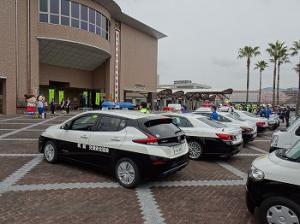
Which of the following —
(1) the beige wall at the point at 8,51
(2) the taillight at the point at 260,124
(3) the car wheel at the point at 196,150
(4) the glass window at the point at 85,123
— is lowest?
(3) the car wheel at the point at 196,150

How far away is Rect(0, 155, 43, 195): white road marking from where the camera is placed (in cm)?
596

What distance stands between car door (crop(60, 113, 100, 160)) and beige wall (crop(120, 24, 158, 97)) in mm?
32222

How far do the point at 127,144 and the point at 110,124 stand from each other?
0.77m

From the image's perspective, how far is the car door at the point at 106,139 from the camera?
245 inches

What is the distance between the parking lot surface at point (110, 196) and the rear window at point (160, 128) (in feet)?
3.58

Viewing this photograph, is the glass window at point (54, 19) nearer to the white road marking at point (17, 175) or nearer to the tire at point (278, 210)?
the white road marking at point (17, 175)

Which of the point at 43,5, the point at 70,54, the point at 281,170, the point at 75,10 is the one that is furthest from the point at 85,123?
the point at 70,54

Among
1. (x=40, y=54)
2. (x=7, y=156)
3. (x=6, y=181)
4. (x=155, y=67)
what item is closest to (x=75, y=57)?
(x=40, y=54)

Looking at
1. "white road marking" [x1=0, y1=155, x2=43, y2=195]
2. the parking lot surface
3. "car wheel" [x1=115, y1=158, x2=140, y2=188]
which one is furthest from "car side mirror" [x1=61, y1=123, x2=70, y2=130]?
"car wheel" [x1=115, y1=158, x2=140, y2=188]

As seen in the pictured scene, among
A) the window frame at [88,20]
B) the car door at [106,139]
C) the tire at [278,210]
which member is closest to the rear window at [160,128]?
the car door at [106,139]

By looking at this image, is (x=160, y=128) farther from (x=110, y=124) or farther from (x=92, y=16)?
(x=92, y=16)

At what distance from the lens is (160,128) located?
6.32m

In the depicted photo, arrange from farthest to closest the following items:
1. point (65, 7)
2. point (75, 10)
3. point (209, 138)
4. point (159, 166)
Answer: point (75, 10) → point (65, 7) → point (209, 138) → point (159, 166)

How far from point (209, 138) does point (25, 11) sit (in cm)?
2319
